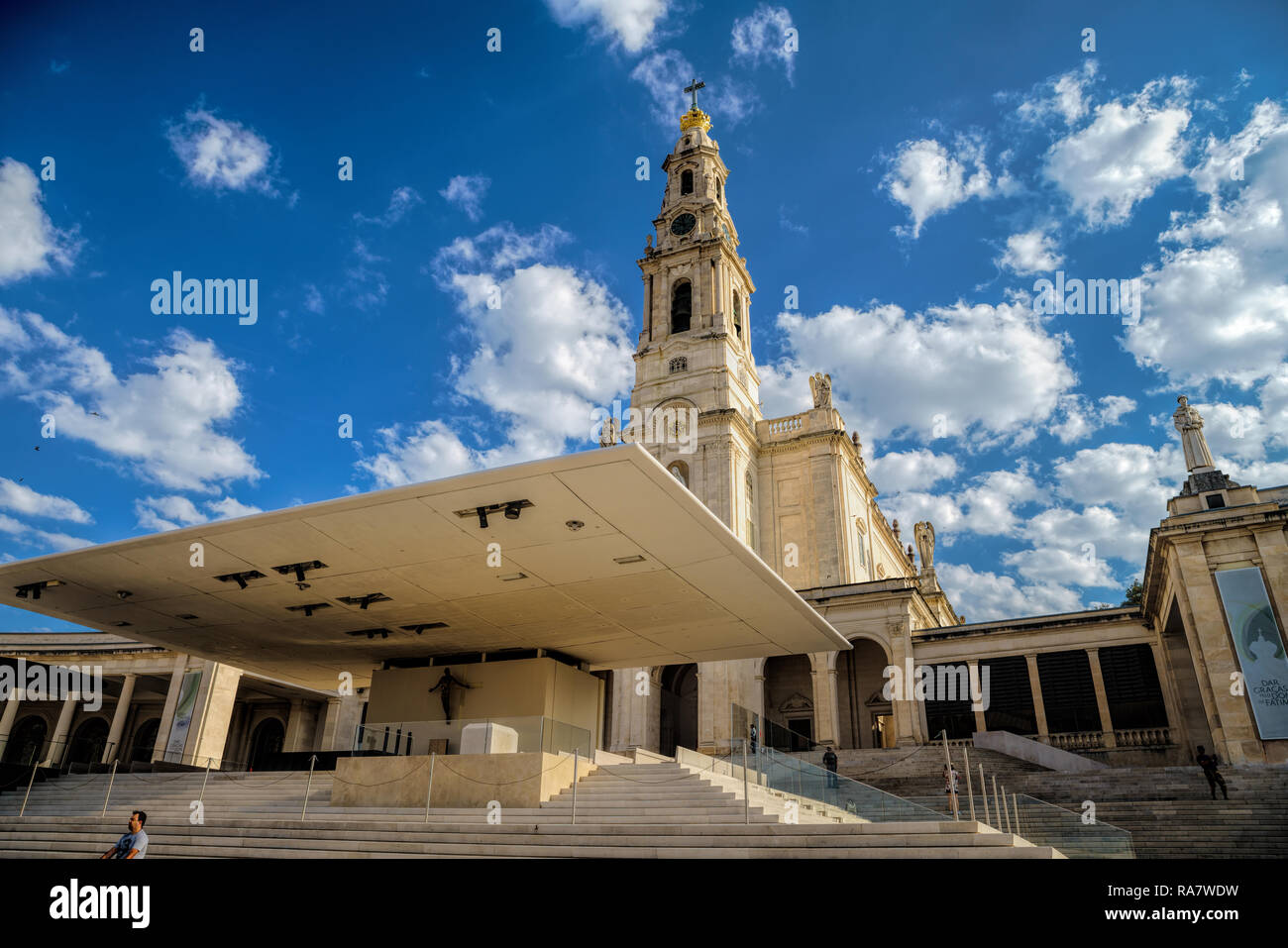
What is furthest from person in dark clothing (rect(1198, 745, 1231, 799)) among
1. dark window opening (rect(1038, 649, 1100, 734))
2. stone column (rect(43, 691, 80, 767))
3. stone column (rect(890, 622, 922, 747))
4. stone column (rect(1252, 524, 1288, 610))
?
stone column (rect(43, 691, 80, 767))

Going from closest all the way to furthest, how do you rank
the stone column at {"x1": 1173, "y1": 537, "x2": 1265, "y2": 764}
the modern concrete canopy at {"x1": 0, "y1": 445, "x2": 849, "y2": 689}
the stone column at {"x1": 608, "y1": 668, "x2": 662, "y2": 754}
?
the modern concrete canopy at {"x1": 0, "y1": 445, "x2": 849, "y2": 689}
the stone column at {"x1": 1173, "y1": 537, "x2": 1265, "y2": 764}
the stone column at {"x1": 608, "y1": 668, "x2": 662, "y2": 754}

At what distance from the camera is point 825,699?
31750 mm

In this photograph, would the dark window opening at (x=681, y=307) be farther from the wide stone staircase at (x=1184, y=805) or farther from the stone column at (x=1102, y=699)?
the wide stone staircase at (x=1184, y=805)

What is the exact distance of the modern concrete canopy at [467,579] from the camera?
46.2 ft

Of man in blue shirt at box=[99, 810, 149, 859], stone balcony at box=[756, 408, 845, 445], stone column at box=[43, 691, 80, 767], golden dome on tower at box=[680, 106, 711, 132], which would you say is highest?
golden dome on tower at box=[680, 106, 711, 132]

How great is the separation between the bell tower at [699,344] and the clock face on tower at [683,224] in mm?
67

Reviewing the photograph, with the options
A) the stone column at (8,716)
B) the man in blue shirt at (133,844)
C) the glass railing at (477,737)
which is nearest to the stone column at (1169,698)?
the glass railing at (477,737)

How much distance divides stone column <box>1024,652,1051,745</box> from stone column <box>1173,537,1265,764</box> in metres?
6.73

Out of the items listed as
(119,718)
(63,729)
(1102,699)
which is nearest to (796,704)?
(1102,699)

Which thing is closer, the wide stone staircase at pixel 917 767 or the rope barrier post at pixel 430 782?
the rope barrier post at pixel 430 782

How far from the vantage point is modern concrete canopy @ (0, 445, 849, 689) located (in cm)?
1408

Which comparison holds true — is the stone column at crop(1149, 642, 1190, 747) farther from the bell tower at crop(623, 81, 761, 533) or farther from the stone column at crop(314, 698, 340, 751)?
the stone column at crop(314, 698, 340, 751)

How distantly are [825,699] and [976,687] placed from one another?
5.59 m
